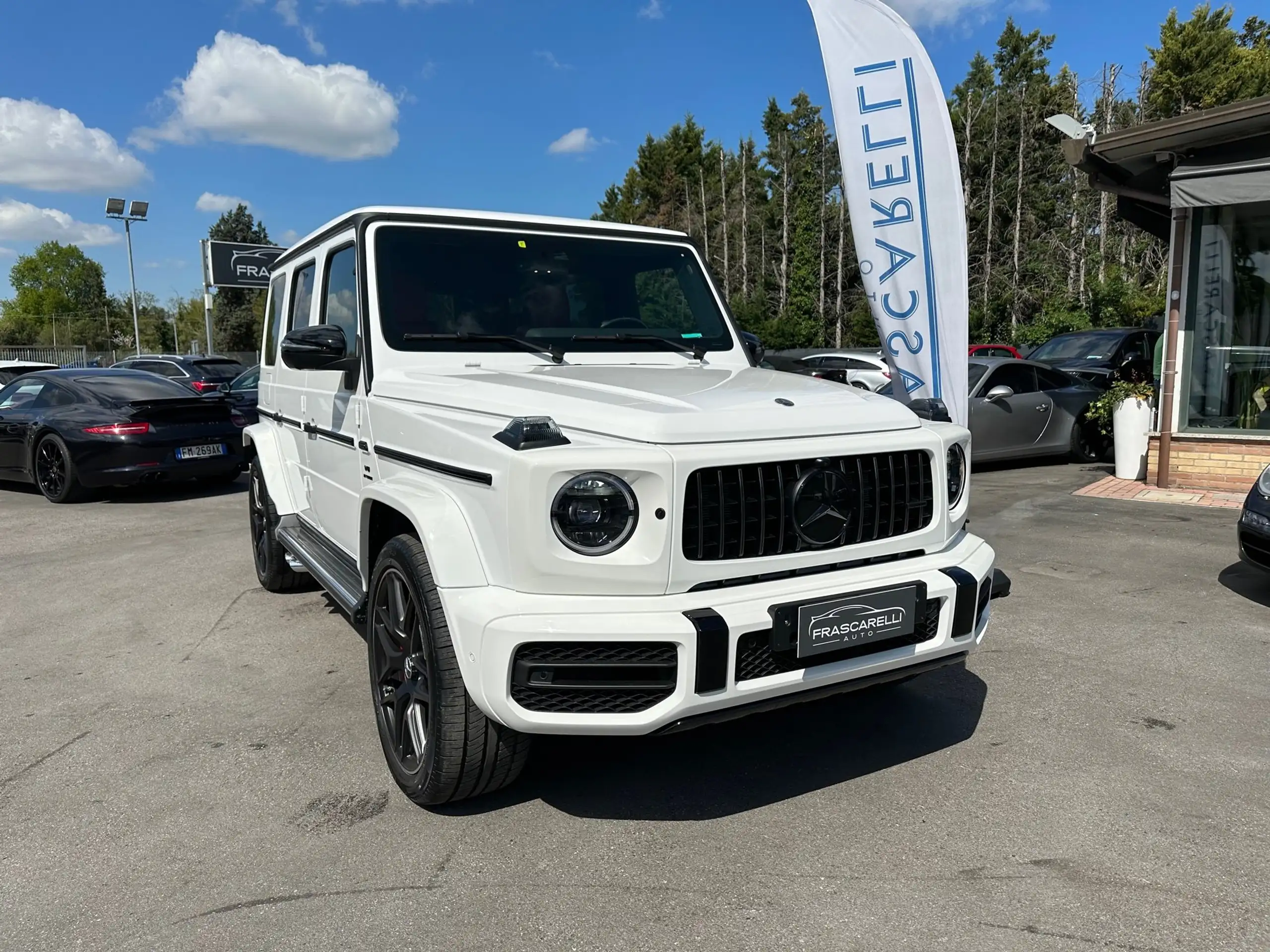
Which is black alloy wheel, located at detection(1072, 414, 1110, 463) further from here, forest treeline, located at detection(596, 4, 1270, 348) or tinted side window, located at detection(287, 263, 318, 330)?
forest treeline, located at detection(596, 4, 1270, 348)

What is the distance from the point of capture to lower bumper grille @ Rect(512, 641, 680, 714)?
95.9 inches

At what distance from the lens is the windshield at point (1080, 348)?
44.0 ft

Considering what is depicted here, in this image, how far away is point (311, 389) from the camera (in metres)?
4.52

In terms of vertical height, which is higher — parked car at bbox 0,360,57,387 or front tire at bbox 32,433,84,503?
parked car at bbox 0,360,57,387

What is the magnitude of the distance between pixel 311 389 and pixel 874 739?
3.08 meters

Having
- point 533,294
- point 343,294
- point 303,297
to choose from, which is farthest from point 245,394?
point 533,294

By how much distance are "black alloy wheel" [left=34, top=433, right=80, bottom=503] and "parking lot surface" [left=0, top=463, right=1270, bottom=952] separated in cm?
554

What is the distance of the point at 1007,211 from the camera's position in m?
38.8

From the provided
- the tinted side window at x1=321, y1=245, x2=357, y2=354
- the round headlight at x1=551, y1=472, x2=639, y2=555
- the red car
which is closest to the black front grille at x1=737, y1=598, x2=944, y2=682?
the round headlight at x1=551, y1=472, x2=639, y2=555

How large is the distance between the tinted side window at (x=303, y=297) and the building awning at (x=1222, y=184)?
775 cm

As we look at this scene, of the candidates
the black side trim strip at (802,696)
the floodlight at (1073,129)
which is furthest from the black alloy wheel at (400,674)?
the floodlight at (1073,129)

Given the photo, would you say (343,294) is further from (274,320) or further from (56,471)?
(56,471)

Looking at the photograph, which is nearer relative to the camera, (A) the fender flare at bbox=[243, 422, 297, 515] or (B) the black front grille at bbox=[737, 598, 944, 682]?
(B) the black front grille at bbox=[737, 598, 944, 682]

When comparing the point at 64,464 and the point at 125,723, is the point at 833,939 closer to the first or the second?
the point at 125,723
